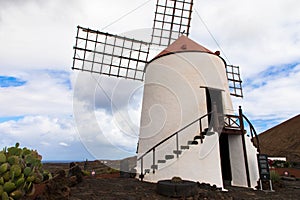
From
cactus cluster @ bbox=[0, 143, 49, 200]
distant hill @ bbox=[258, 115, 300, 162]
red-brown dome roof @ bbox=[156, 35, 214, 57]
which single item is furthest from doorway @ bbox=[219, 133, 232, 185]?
distant hill @ bbox=[258, 115, 300, 162]

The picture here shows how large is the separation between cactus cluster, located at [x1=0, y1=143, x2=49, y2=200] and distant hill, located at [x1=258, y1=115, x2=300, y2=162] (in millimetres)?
37078

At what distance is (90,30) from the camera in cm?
1263

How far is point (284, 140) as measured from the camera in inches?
1725

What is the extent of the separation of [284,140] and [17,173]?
50954 millimetres

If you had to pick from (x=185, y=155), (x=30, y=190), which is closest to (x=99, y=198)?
(x=30, y=190)

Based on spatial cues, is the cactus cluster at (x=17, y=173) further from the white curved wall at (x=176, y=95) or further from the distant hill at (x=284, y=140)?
the distant hill at (x=284, y=140)

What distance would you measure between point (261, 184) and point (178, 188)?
4.79m

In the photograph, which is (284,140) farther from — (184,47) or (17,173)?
(17,173)

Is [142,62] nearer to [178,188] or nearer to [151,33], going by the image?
[151,33]

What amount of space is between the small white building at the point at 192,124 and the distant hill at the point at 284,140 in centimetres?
2943

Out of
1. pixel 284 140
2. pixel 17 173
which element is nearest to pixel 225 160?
pixel 17 173

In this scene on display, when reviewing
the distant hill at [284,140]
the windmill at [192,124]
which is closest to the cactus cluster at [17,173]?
the windmill at [192,124]

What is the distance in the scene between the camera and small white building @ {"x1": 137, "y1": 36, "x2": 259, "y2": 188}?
759cm

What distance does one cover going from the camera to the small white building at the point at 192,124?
7590 mm
